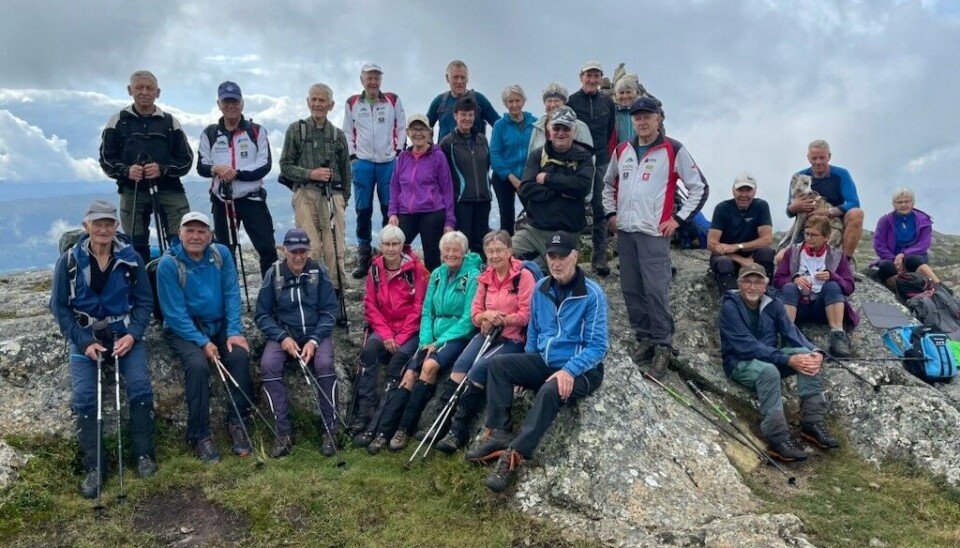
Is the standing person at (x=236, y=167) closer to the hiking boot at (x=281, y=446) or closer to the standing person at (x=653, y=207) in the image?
the hiking boot at (x=281, y=446)

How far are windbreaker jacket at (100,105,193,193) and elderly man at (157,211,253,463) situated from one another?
1877mm

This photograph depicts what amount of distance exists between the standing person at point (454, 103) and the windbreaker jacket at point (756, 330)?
6.81 meters

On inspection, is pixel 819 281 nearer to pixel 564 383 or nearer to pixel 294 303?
pixel 564 383

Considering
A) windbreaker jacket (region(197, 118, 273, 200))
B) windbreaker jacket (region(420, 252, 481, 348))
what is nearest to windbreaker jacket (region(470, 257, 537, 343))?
windbreaker jacket (region(420, 252, 481, 348))

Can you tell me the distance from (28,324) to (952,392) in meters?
17.1

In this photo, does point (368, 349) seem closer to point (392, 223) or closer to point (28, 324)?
point (392, 223)

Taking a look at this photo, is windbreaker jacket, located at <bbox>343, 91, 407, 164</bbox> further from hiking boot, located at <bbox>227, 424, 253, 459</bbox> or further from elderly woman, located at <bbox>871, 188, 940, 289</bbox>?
elderly woman, located at <bbox>871, 188, 940, 289</bbox>

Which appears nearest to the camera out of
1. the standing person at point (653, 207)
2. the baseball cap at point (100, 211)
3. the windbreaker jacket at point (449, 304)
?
the baseball cap at point (100, 211)

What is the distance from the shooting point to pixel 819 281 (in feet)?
40.5

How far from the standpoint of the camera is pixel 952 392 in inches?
441

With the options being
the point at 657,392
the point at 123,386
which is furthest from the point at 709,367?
the point at 123,386

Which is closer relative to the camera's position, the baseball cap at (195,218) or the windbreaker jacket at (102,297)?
the windbreaker jacket at (102,297)

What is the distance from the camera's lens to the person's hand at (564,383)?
856 cm

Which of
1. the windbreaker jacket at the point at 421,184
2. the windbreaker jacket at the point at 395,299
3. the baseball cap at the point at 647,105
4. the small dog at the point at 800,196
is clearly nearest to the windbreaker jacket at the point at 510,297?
the windbreaker jacket at the point at 395,299
